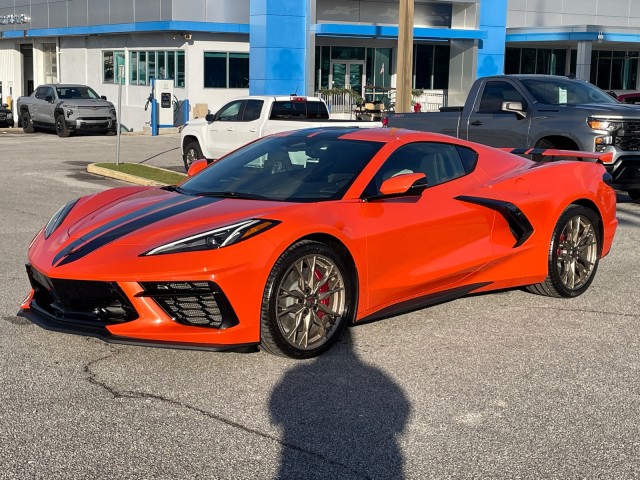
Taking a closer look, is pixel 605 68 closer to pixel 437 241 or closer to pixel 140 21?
pixel 140 21

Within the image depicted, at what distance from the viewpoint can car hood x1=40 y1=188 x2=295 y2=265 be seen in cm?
579

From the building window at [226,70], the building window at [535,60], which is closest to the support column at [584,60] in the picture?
the building window at [535,60]

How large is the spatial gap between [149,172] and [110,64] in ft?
87.6

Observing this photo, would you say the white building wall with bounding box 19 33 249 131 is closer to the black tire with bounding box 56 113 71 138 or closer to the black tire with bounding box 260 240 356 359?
the black tire with bounding box 56 113 71 138

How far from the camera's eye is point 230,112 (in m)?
19.6

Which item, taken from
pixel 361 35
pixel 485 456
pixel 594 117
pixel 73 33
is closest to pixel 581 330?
pixel 485 456

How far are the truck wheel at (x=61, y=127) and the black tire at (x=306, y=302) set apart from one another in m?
28.4

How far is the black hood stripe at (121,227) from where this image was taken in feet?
19.1

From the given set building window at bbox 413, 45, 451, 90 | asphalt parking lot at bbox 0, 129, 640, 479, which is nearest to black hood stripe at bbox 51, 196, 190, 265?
asphalt parking lot at bbox 0, 129, 640, 479

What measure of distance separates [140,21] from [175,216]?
1425 inches

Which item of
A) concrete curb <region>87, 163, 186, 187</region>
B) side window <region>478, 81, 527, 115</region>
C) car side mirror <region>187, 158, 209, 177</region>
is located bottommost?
concrete curb <region>87, 163, 186, 187</region>

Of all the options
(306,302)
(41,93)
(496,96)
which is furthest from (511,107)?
(41,93)

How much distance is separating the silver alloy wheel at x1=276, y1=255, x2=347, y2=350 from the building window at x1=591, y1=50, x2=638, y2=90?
46.3 metres

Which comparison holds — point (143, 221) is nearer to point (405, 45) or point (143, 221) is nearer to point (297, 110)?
point (297, 110)
